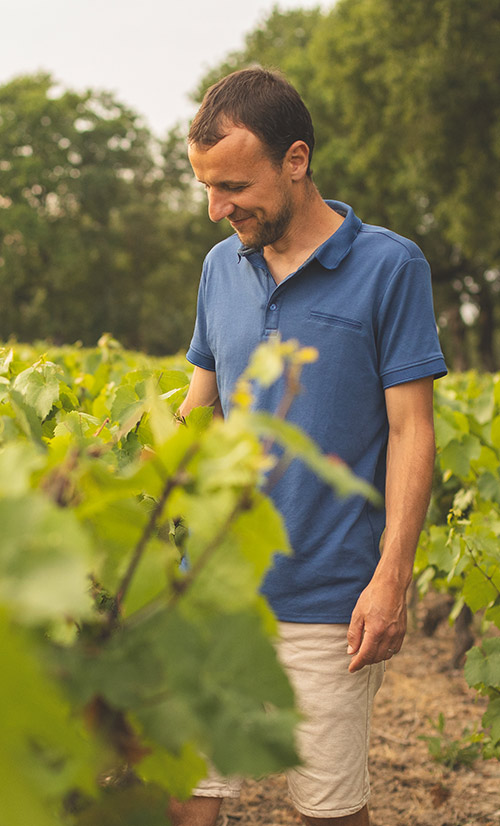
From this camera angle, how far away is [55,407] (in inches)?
75.6

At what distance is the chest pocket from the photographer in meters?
2.35

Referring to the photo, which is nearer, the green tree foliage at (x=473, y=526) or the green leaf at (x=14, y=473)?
the green leaf at (x=14, y=473)

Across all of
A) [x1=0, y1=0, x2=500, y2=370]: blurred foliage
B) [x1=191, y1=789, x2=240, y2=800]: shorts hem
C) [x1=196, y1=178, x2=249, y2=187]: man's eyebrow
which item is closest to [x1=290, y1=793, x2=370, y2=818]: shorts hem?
[x1=191, y1=789, x2=240, y2=800]: shorts hem

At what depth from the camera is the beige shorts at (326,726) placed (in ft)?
7.80

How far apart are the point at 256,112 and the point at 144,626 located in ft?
6.53

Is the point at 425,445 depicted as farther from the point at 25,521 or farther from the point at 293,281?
the point at 25,521

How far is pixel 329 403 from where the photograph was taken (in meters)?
2.37

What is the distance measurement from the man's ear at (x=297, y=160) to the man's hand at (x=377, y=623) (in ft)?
3.98

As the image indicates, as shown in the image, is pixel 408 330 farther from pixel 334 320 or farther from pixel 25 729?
pixel 25 729

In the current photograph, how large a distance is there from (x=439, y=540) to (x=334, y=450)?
58.3 inches

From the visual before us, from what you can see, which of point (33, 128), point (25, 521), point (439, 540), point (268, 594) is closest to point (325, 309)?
point (268, 594)

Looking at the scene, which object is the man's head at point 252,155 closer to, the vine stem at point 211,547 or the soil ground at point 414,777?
the vine stem at point 211,547

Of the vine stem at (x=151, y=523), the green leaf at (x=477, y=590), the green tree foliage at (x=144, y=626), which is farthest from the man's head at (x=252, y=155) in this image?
the vine stem at (x=151, y=523)

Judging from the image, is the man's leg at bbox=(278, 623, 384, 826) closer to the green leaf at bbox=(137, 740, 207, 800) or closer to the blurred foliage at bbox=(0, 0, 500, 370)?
the green leaf at bbox=(137, 740, 207, 800)
